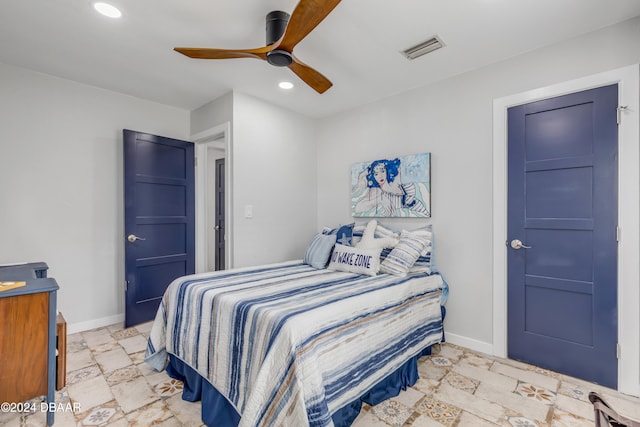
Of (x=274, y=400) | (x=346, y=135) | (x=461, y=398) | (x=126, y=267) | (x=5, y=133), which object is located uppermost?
(x=346, y=135)

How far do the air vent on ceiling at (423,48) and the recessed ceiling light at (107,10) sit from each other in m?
2.02

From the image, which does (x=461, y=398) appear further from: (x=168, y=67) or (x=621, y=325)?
(x=168, y=67)

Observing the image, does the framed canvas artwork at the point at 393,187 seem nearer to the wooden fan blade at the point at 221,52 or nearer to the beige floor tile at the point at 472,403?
the beige floor tile at the point at 472,403

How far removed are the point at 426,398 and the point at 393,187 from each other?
1.90m

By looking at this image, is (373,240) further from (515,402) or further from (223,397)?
(223,397)

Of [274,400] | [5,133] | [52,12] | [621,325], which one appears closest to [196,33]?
[52,12]

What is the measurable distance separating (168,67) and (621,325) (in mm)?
3988

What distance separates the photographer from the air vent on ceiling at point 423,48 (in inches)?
89.5

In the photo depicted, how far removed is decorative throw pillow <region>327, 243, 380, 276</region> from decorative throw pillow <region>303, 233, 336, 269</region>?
0.09m

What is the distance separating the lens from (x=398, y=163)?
313 centimetres

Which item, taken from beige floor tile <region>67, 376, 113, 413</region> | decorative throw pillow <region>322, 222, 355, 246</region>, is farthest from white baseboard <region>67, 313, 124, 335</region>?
decorative throw pillow <region>322, 222, 355, 246</region>

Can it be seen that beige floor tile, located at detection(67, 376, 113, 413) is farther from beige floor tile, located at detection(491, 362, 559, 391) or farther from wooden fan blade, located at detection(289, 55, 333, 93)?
beige floor tile, located at detection(491, 362, 559, 391)

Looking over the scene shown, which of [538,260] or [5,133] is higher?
[5,133]

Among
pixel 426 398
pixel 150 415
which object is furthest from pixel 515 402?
pixel 150 415
